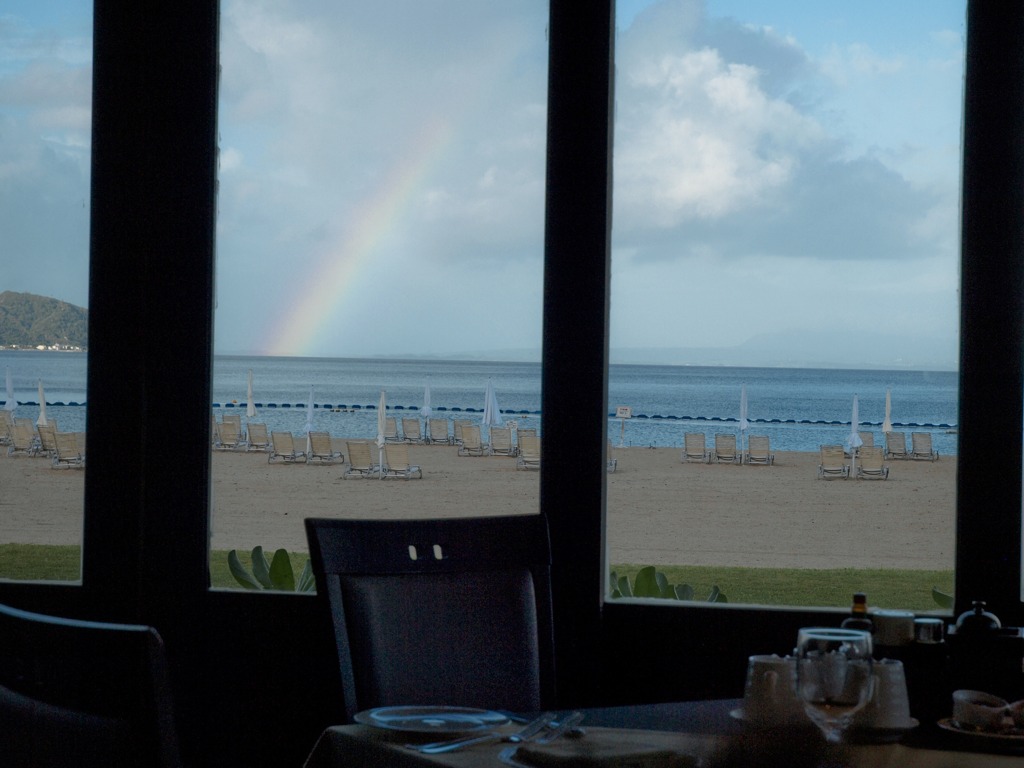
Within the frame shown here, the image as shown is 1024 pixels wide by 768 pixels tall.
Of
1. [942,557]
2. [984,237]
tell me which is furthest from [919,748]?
[942,557]

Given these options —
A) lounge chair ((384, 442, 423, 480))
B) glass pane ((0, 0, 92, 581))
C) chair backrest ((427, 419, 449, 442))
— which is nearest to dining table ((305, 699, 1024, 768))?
glass pane ((0, 0, 92, 581))

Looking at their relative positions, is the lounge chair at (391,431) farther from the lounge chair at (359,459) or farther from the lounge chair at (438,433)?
the lounge chair at (359,459)

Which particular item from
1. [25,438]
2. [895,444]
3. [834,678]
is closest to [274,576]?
[834,678]

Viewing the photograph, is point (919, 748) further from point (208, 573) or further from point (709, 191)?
point (709, 191)

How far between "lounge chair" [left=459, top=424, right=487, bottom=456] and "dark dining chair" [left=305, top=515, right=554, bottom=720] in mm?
16045

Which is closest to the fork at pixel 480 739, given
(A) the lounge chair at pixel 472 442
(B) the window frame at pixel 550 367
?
(B) the window frame at pixel 550 367

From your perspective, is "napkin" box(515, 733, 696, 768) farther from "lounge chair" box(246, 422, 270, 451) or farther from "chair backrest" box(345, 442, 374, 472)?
"lounge chair" box(246, 422, 270, 451)

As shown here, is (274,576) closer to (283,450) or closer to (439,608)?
(439,608)

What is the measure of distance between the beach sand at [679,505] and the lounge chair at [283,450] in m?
0.23

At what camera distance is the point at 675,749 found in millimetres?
1152

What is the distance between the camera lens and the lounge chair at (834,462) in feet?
61.0

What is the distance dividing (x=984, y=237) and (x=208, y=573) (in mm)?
1869

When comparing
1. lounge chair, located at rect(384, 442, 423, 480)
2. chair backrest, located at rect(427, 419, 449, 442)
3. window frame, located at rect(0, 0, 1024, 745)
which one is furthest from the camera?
chair backrest, located at rect(427, 419, 449, 442)

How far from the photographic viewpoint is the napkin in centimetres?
106
